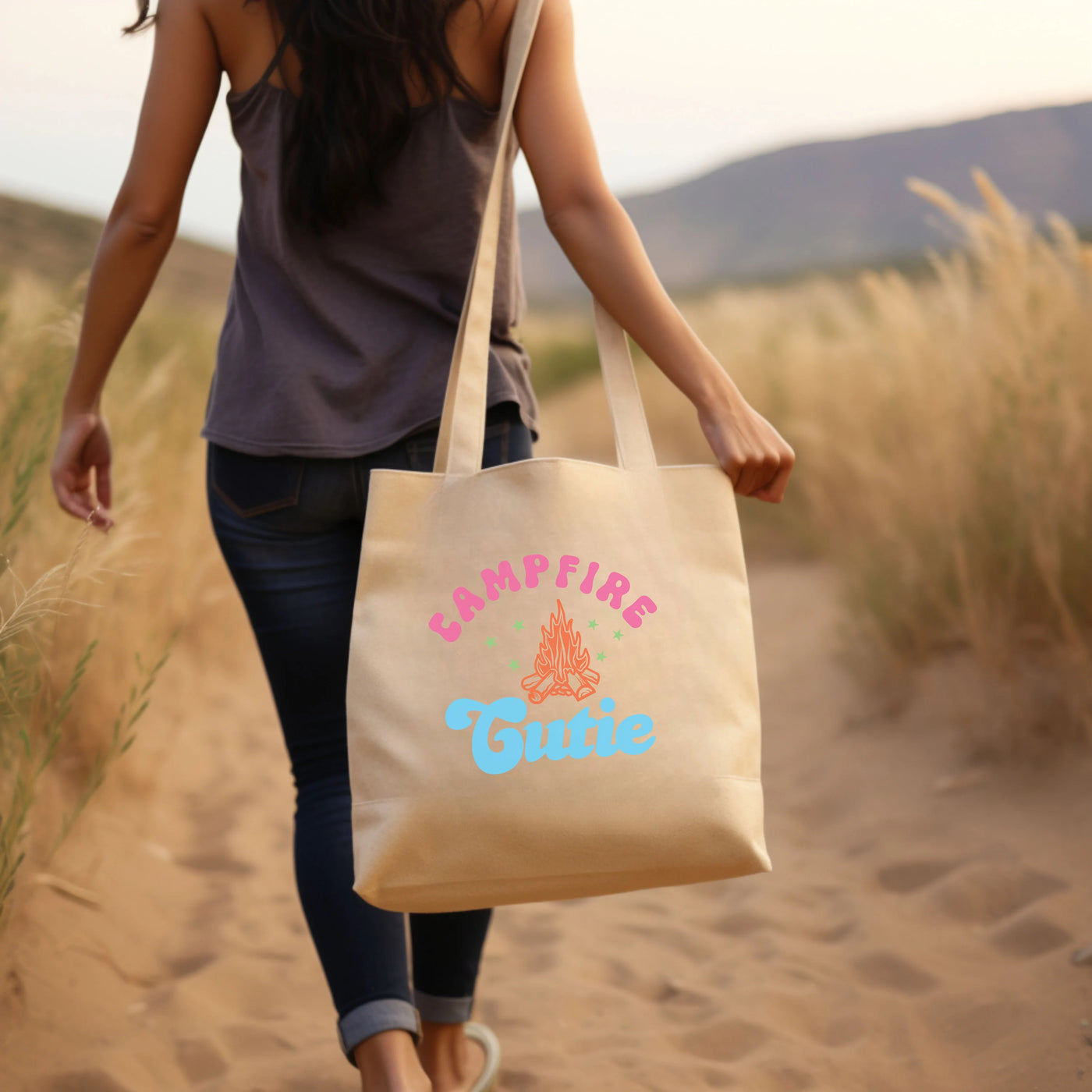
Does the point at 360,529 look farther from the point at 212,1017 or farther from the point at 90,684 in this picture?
the point at 90,684

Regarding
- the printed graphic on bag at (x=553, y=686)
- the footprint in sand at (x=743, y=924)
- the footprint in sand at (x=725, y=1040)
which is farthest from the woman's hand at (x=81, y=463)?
the footprint in sand at (x=743, y=924)

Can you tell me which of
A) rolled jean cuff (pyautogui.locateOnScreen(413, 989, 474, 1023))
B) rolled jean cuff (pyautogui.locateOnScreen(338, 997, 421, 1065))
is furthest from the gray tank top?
rolled jean cuff (pyautogui.locateOnScreen(413, 989, 474, 1023))

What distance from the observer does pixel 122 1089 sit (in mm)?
1701

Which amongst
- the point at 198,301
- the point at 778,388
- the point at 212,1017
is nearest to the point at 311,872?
the point at 212,1017

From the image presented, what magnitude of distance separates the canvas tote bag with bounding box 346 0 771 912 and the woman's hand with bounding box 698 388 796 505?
2 centimetres

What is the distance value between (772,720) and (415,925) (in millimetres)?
2053

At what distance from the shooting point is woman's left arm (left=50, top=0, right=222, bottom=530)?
1.23 meters

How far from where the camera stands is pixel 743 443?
1235mm

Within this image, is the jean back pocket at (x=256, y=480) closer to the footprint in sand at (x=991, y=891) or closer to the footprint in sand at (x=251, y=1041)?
the footprint in sand at (x=251, y=1041)

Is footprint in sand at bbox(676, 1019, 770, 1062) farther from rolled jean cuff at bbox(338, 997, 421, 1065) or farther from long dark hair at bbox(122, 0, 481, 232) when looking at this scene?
long dark hair at bbox(122, 0, 481, 232)

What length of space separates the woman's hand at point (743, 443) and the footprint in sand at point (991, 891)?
55.4 inches

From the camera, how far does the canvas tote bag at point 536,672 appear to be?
1.15m

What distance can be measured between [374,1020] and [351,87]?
1094 mm

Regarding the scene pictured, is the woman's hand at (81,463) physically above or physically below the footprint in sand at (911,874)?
above
